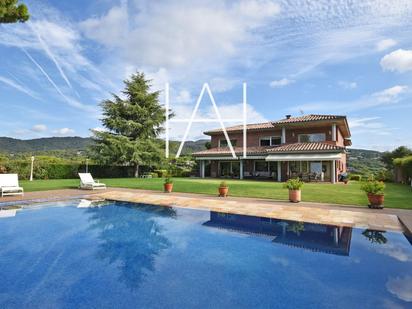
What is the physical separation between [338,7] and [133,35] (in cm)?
1655

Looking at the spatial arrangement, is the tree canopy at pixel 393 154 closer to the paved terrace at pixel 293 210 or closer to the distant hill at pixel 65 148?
the distant hill at pixel 65 148

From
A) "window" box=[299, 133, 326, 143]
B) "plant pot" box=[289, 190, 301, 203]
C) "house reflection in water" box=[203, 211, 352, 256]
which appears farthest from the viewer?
"window" box=[299, 133, 326, 143]

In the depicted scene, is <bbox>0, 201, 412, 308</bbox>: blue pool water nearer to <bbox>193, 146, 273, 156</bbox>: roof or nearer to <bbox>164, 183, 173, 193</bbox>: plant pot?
<bbox>164, 183, 173, 193</bbox>: plant pot

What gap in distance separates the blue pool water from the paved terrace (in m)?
0.97

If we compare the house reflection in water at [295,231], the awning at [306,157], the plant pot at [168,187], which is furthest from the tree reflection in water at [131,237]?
the awning at [306,157]

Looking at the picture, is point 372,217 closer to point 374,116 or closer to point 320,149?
point 320,149

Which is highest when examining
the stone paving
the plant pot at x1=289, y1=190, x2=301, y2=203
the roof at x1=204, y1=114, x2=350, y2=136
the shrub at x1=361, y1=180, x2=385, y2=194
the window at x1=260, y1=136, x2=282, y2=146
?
the roof at x1=204, y1=114, x2=350, y2=136

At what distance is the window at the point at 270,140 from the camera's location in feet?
128

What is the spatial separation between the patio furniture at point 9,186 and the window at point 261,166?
30.2m

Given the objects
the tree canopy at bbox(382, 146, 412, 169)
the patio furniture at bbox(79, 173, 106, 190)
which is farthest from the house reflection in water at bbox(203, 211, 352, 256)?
the tree canopy at bbox(382, 146, 412, 169)

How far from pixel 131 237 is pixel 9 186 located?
14598mm

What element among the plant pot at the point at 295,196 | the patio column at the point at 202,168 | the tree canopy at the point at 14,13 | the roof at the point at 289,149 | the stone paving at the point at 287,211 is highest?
the tree canopy at the point at 14,13

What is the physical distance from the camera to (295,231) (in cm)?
1079

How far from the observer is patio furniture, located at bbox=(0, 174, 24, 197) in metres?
18.3
